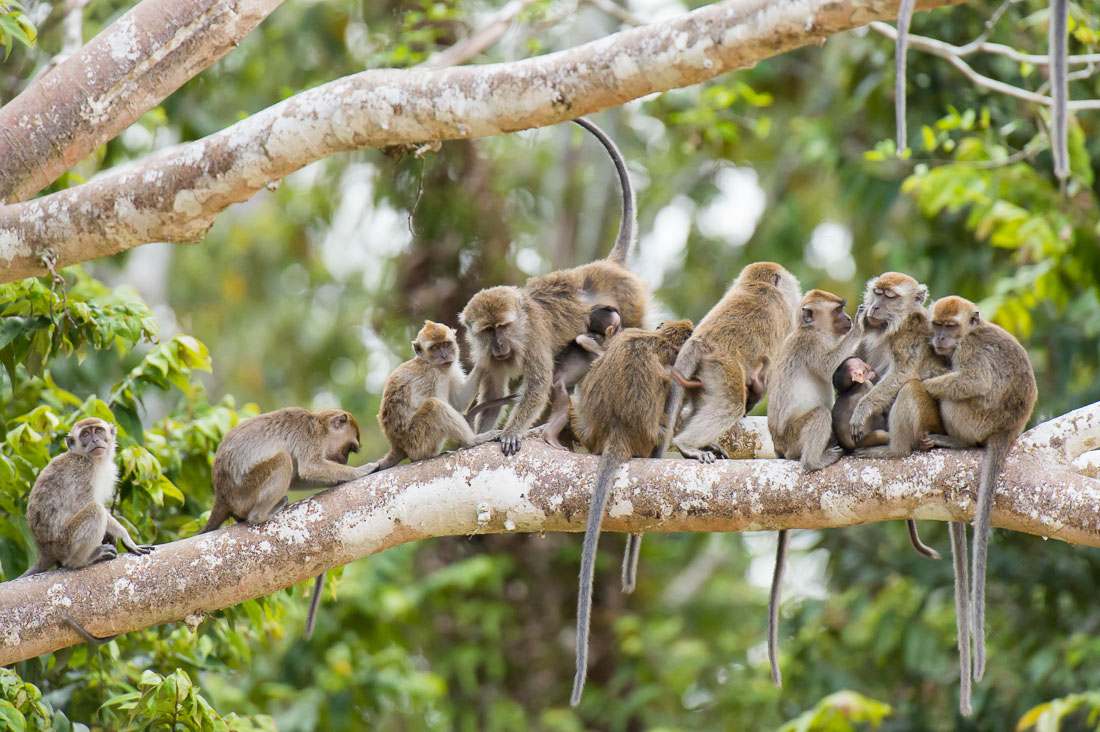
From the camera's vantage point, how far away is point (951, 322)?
561cm

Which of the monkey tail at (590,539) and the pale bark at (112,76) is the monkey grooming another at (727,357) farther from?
the pale bark at (112,76)

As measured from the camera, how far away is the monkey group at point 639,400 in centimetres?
540

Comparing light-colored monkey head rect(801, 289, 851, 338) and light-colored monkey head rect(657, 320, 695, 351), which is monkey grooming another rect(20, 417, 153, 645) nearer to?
light-colored monkey head rect(657, 320, 695, 351)

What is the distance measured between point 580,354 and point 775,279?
1.22 m

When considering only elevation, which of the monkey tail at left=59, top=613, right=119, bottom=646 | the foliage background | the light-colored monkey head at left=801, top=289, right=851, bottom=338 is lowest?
the foliage background

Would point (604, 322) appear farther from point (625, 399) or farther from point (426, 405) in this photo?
point (426, 405)

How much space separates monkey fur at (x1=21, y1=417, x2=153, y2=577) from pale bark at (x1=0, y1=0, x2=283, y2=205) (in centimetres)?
132

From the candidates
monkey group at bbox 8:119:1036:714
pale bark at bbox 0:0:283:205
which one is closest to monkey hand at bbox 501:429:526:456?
monkey group at bbox 8:119:1036:714

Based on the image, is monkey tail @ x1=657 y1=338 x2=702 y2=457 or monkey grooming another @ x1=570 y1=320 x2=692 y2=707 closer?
monkey grooming another @ x1=570 y1=320 x2=692 y2=707

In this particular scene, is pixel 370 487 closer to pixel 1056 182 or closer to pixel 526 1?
pixel 526 1

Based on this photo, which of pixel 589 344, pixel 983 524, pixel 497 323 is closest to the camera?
pixel 983 524

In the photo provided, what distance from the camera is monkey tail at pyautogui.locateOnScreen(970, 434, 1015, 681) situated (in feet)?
16.0

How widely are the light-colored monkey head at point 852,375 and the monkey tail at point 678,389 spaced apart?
2.42 ft

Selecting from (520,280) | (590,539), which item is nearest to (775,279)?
(590,539)
